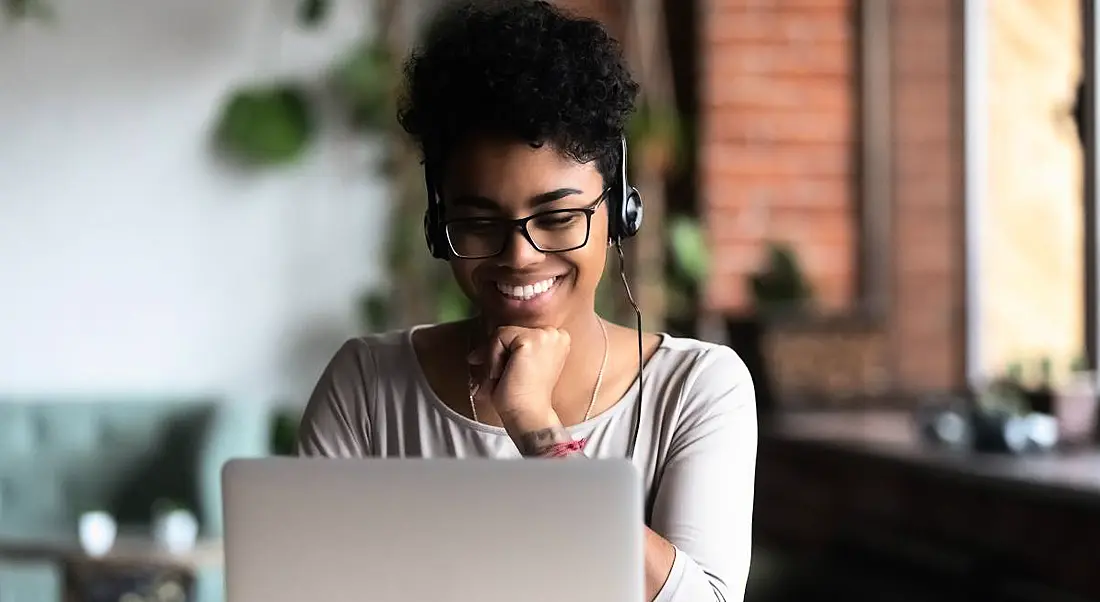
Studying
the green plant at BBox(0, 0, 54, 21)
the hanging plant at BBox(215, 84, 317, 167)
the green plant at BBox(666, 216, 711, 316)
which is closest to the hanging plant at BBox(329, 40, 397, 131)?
the hanging plant at BBox(215, 84, 317, 167)

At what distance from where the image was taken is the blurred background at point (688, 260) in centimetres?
301

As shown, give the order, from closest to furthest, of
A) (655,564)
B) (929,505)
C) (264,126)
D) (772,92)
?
1. (655,564)
2. (929,505)
3. (772,92)
4. (264,126)

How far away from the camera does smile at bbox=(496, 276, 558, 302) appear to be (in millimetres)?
1146

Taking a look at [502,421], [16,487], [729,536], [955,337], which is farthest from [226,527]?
[16,487]

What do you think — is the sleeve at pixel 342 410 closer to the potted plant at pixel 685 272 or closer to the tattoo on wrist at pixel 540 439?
the tattoo on wrist at pixel 540 439

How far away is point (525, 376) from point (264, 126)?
3400 mm

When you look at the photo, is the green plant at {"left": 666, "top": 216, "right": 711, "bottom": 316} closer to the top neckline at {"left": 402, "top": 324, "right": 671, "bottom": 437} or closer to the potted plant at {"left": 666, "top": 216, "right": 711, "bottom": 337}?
the potted plant at {"left": 666, "top": 216, "right": 711, "bottom": 337}

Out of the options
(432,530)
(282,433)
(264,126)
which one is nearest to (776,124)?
(264,126)

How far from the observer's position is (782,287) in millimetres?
3584

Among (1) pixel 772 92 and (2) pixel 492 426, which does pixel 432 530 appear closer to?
(2) pixel 492 426

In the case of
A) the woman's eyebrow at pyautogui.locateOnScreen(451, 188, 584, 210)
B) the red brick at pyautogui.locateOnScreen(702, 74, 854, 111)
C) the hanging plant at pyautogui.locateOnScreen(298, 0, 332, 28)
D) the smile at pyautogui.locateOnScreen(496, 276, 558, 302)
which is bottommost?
the smile at pyautogui.locateOnScreen(496, 276, 558, 302)

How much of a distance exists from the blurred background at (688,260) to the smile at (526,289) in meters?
1.41

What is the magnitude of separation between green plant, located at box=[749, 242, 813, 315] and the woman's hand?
246cm

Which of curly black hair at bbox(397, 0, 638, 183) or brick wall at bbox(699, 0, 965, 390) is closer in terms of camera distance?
curly black hair at bbox(397, 0, 638, 183)
